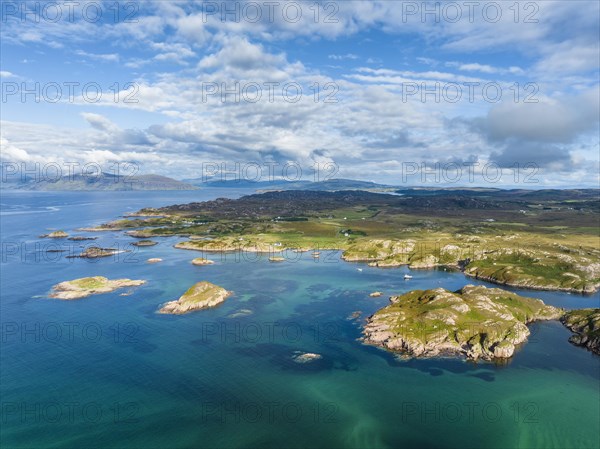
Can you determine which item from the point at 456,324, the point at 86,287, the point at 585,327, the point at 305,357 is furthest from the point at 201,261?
the point at 585,327

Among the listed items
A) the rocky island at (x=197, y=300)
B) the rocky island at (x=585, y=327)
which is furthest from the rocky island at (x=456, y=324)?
the rocky island at (x=197, y=300)

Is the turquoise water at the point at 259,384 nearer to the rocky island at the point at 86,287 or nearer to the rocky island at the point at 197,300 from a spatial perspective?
the rocky island at the point at 197,300

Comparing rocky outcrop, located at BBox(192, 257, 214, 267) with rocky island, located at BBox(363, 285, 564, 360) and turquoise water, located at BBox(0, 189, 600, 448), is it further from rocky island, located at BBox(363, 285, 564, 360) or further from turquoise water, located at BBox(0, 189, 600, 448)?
rocky island, located at BBox(363, 285, 564, 360)

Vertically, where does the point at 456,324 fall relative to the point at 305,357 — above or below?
above

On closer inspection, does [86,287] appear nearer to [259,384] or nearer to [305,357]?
[259,384]

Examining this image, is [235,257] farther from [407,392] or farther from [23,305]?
[407,392]

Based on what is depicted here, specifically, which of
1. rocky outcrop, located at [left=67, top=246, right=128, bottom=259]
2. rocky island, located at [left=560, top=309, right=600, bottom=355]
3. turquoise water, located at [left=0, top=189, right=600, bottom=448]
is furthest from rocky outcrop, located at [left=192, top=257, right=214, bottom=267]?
rocky island, located at [left=560, top=309, right=600, bottom=355]
